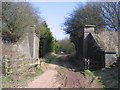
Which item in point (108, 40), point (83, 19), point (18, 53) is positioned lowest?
point (18, 53)

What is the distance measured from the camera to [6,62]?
33.2 feet

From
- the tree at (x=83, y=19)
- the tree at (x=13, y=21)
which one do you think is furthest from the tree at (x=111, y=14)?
→ the tree at (x=13, y=21)

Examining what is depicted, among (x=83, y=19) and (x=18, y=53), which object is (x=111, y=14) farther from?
(x=18, y=53)

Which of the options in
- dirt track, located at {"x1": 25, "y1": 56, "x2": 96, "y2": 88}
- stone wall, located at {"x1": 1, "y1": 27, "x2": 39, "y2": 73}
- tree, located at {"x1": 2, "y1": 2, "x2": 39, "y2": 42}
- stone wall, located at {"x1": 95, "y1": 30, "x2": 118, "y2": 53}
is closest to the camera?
dirt track, located at {"x1": 25, "y1": 56, "x2": 96, "y2": 88}

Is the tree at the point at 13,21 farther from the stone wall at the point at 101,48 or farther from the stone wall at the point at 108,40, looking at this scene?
the stone wall at the point at 108,40

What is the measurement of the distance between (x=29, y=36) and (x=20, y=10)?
4496 mm

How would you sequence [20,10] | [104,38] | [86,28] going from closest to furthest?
[20,10] → [104,38] → [86,28]

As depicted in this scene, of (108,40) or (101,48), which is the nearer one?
(101,48)

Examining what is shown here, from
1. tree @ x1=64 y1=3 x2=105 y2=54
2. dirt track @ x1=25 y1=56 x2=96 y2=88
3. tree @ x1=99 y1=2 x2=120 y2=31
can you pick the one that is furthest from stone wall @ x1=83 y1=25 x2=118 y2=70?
tree @ x1=99 y1=2 x2=120 y2=31

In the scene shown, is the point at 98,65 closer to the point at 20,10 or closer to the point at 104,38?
the point at 104,38

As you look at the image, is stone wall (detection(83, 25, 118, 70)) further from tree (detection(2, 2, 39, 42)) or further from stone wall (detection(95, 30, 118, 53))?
tree (detection(2, 2, 39, 42))

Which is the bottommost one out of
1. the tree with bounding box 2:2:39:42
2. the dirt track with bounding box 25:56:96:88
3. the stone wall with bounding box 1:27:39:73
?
the dirt track with bounding box 25:56:96:88

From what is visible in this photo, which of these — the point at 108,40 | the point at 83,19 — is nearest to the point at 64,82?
the point at 108,40

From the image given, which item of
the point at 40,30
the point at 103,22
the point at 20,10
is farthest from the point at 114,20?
the point at 20,10
